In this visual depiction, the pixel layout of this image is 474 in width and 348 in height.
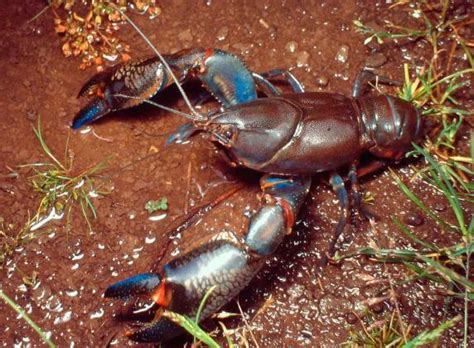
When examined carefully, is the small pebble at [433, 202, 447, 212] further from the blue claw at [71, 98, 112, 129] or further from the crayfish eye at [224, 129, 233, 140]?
the blue claw at [71, 98, 112, 129]

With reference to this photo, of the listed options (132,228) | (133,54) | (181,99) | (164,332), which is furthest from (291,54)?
(164,332)

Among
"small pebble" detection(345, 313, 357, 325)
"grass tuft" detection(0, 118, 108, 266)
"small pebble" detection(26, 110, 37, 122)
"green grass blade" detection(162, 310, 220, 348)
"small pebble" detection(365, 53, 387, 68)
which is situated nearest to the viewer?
"green grass blade" detection(162, 310, 220, 348)

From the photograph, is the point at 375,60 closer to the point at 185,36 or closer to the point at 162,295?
the point at 185,36

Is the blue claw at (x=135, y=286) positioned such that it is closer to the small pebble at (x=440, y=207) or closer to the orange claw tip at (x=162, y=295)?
the orange claw tip at (x=162, y=295)

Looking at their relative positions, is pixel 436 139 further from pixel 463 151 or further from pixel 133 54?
pixel 133 54

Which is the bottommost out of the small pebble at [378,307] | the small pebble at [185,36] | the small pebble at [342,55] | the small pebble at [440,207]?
the small pebble at [378,307]

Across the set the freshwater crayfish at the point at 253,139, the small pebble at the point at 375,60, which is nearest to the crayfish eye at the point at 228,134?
the freshwater crayfish at the point at 253,139

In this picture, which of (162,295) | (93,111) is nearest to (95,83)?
(93,111)

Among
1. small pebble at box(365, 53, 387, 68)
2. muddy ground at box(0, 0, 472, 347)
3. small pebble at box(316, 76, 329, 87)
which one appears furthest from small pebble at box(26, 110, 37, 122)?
small pebble at box(365, 53, 387, 68)
